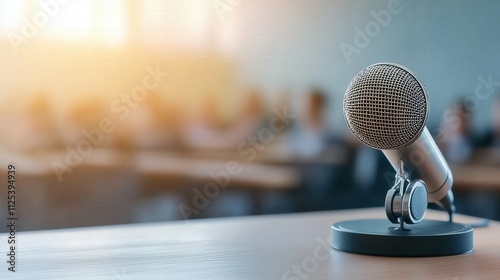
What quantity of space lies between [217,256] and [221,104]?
4.66 ft

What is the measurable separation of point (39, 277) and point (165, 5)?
158 centimetres

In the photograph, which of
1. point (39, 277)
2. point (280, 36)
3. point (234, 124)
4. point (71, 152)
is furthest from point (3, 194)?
point (39, 277)

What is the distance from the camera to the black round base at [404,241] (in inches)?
38.1

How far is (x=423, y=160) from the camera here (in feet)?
3.41

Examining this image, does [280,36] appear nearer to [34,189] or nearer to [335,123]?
[335,123]

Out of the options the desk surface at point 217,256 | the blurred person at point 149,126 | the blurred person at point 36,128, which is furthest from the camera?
the blurred person at point 149,126

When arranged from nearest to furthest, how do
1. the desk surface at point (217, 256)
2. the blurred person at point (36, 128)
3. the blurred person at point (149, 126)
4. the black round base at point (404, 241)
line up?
the desk surface at point (217, 256)
the black round base at point (404, 241)
the blurred person at point (36, 128)
the blurred person at point (149, 126)

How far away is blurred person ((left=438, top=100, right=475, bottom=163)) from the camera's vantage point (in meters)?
2.41

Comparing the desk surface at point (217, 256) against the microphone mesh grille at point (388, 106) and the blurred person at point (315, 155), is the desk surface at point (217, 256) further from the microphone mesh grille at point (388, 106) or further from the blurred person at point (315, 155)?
the blurred person at point (315, 155)

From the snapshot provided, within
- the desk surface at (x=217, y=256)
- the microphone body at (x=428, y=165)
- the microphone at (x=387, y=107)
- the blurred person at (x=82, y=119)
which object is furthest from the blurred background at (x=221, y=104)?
the microphone at (x=387, y=107)

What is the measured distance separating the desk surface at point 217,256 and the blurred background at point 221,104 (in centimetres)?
108

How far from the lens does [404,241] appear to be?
97 cm

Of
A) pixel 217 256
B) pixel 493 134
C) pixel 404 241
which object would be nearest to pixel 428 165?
pixel 404 241

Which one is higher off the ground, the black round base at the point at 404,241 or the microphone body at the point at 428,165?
the microphone body at the point at 428,165
